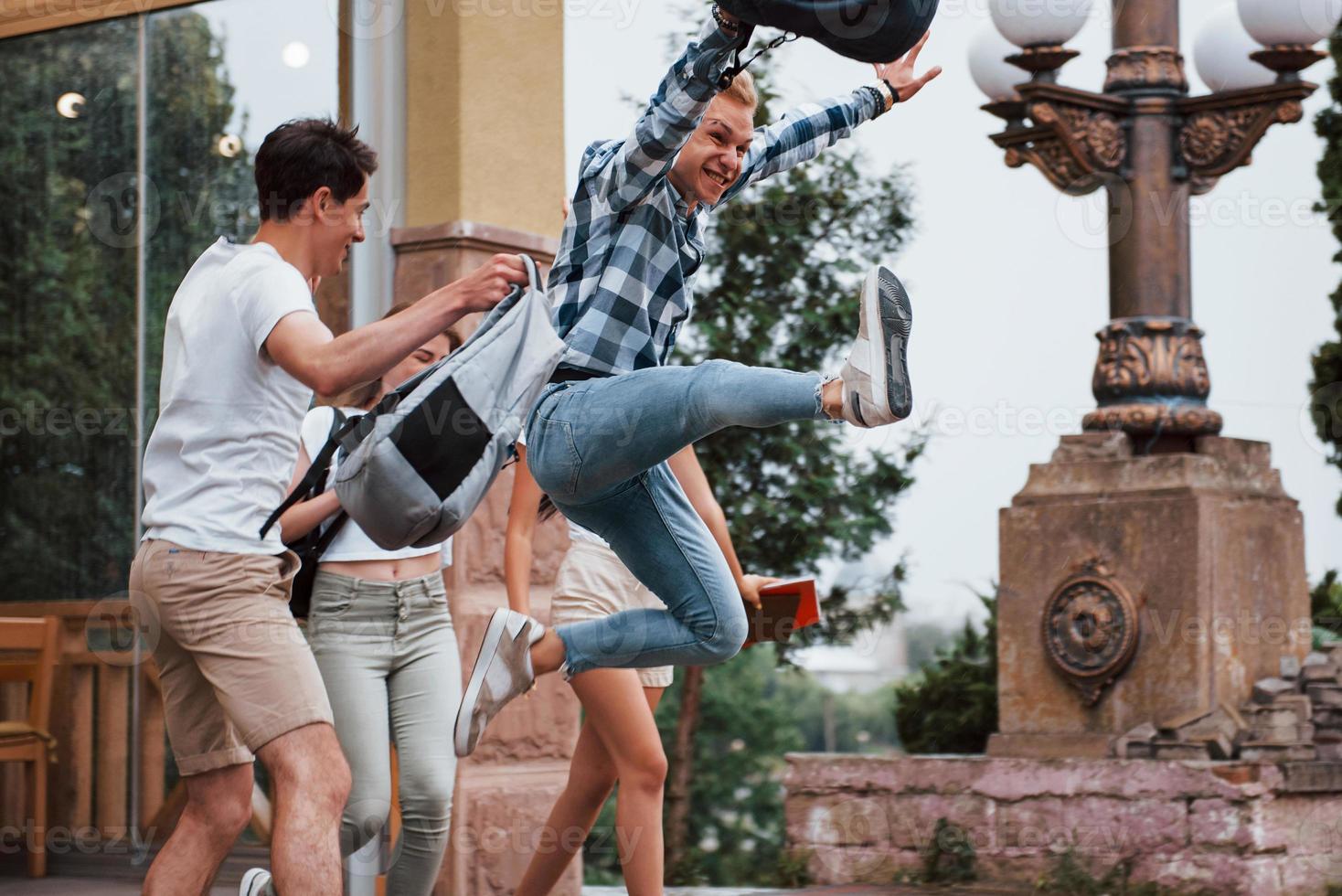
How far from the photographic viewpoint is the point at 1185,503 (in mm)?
6992

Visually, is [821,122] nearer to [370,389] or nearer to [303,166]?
[303,166]

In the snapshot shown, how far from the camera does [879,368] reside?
329 cm

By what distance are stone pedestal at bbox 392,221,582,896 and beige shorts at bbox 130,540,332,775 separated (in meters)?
2.21

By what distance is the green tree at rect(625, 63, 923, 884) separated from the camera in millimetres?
10398

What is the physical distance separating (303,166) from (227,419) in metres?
0.59

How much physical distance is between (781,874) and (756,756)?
2103 centimetres

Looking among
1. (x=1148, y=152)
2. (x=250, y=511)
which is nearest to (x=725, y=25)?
(x=250, y=511)

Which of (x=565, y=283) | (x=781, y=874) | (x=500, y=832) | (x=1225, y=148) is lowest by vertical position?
(x=781, y=874)

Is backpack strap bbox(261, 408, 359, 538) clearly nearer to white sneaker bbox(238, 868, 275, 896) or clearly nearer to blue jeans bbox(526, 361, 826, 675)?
blue jeans bbox(526, 361, 826, 675)

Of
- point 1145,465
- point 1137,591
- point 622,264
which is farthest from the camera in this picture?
point 1145,465

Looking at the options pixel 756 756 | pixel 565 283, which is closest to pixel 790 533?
pixel 565 283

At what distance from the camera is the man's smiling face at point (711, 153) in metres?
3.80

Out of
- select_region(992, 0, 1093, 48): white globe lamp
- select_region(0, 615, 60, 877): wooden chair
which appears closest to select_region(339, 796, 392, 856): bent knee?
select_region(0, 615, 60, 877): wooden chair

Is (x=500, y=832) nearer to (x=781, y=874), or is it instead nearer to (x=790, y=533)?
(x=781, y=874)
